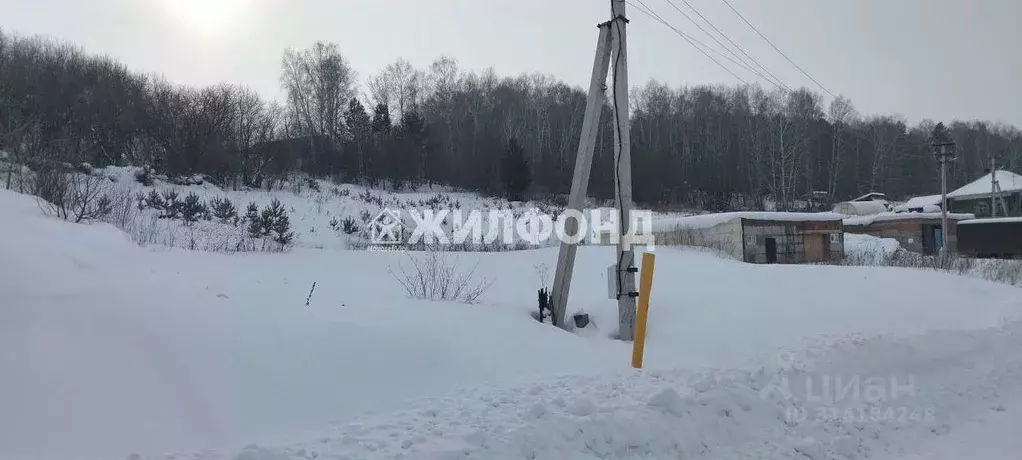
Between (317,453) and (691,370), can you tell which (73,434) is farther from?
(691,370)

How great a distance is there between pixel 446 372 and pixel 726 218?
15.8m

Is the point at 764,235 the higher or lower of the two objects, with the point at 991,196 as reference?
lower

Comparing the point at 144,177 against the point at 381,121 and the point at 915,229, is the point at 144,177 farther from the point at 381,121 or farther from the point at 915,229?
the point at 915,229

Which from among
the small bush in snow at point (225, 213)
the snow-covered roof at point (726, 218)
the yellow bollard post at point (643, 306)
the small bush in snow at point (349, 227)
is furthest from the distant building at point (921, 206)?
the yellow bollard post at point (643, 306)

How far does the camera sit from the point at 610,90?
314 inches

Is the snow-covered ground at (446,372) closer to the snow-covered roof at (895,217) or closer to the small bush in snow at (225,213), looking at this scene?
the small bush in snow at (225,213)

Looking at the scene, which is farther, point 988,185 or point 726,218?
point 988,185

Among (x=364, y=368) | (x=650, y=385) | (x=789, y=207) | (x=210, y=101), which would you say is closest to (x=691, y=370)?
(x=650, y=385)

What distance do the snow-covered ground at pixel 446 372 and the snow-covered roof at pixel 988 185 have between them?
1818 inches

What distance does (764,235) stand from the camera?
62.3 ft

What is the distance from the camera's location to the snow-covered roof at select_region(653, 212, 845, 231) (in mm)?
18705

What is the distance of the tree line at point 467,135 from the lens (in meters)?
27.0

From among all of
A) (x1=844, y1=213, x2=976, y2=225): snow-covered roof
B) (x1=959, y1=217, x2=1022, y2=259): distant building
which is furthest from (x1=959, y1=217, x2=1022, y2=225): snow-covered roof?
(x1=844, y1=213, x2=976, y2=225): snow-covered roof

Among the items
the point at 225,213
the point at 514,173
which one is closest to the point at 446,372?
the point at 225,213
